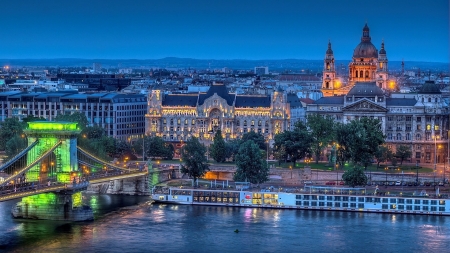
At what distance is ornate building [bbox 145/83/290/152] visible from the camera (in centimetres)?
11138

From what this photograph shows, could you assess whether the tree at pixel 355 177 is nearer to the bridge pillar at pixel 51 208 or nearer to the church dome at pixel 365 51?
the bridge pillar at pixel 51 208

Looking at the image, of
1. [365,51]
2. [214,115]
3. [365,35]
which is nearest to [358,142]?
[214,115]

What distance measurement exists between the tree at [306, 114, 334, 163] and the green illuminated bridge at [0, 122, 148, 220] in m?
26.4

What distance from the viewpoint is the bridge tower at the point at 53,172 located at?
234 feet

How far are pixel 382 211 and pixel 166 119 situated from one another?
40760 mm

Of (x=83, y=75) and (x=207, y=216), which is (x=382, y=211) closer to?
(x=207, y=216)

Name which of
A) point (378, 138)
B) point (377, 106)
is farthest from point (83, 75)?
point (378, 138)

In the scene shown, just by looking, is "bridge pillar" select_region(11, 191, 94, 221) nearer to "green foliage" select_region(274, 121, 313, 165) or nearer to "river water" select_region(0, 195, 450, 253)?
"river water" select_region(0, 195, 450, 253)

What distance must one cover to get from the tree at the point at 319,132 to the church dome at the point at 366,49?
33.6 m

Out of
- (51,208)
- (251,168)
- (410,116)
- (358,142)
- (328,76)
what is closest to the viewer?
(51,208)

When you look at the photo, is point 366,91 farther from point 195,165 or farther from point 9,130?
point 9,130

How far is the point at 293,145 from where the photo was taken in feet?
308

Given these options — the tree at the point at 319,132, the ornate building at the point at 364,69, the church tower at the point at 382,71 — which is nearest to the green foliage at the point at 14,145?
the tree at the point at 319,132

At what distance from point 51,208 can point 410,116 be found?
4445 cm
